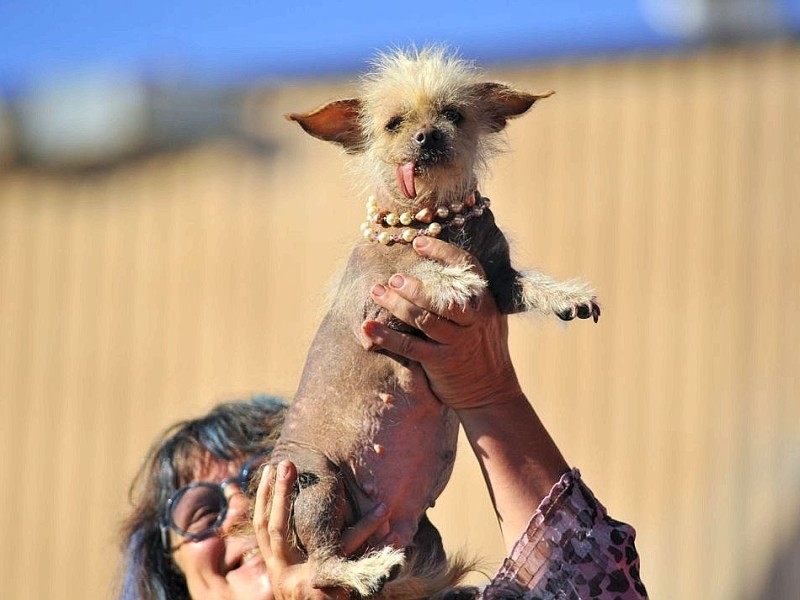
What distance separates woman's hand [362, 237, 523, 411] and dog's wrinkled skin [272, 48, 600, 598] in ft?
0.13

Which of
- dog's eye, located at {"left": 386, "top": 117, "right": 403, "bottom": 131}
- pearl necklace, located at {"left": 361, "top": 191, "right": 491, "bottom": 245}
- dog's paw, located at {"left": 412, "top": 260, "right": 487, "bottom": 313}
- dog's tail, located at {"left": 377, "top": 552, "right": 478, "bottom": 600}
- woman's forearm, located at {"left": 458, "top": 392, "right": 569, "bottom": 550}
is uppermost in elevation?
dog's eye, located at {"left": 386, "top": 117, "right": 403, "bottom": 131}

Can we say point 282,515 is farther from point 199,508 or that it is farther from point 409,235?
point 199,508

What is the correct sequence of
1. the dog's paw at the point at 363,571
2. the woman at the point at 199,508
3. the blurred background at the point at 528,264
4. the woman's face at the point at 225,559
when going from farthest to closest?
the blurred background at the point at 528,264 → the woman at the point at 199,508 → the woman's face at the point at 225,559 → the dog's paw at the point at 363,571

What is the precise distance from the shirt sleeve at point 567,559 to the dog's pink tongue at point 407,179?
77cm

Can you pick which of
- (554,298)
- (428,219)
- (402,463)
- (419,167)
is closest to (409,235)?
(428,219)

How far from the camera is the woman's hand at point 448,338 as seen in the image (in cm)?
275

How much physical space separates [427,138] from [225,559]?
4.70 ft

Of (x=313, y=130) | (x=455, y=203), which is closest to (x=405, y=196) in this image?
(x=455, y=203)

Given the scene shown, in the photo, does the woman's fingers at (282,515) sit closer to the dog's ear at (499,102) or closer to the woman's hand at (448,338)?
the woman's hand at (448,338)

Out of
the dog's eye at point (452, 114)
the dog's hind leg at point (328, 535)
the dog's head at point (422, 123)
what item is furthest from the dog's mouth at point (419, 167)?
the dog's hind leg at point (328, 535)

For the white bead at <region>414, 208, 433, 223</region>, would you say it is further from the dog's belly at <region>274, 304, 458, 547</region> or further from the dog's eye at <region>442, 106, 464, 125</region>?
the dog's belly at <region>274, 304, 458, 547</region>

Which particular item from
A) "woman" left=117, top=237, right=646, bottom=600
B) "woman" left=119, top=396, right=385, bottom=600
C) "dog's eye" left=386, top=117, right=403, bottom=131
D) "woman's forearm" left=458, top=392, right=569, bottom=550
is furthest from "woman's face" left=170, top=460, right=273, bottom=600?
"dog's eye" left=386, top=117, right=403, bottom=131

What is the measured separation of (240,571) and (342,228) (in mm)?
5655

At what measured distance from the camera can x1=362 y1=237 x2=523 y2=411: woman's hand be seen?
275 centimetres
